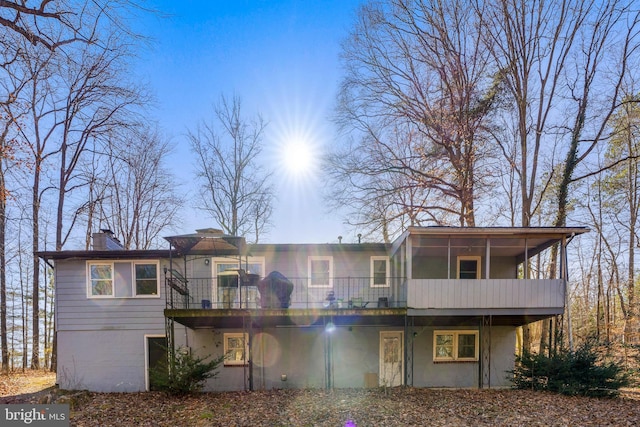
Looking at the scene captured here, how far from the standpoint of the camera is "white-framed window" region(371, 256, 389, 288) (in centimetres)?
1088

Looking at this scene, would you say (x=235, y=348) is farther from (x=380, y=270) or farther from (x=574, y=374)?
(x=574, y=374)

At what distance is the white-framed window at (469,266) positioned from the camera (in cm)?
1127

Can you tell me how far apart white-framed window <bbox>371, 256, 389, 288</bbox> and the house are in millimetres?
34

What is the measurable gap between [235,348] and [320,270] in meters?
3.75

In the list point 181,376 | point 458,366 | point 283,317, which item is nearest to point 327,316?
point 283,317

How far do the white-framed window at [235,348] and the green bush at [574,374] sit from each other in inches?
321

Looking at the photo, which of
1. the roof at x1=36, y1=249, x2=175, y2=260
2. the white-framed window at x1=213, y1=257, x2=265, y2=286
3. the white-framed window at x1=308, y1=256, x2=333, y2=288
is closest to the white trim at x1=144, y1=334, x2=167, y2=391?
the roof at x1=36, y1=249, x2=175, y2=260

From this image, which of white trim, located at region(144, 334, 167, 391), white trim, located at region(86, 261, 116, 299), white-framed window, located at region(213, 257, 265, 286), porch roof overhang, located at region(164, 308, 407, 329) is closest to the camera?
porch roof overhang, located at region(164, 308, 407, 329)

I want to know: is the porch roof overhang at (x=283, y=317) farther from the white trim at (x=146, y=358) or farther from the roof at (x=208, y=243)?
the roof at (x=208, y=243)

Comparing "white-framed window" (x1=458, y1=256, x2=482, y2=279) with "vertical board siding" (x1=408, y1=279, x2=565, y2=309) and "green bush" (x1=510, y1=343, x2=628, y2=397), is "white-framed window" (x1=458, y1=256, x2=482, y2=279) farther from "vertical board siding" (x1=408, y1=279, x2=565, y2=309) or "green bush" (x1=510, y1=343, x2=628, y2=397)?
"green bush" (x1=510, y1=343, x2=628, y2=397)

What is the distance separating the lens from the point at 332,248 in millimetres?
10891

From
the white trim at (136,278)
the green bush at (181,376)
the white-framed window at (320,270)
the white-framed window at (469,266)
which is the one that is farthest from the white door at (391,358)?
the white trim at (136,278)

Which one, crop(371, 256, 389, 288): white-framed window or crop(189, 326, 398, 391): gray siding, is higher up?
crop(371, 256, 389, 288): white-framed window

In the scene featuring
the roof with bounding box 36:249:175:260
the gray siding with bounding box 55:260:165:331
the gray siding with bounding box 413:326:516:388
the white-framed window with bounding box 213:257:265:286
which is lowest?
the gray siding with bounding box 413:326:516:388
